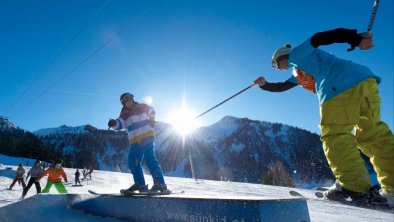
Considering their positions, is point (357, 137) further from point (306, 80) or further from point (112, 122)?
point (112, 122)

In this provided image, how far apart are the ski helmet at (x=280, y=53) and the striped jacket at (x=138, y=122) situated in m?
2.78

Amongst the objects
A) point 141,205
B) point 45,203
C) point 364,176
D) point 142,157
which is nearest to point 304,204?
point 364,176

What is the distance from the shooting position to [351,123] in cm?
263

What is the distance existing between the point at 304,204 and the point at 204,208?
810mm

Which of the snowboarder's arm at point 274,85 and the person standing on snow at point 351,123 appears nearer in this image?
the person standing on snow at point 351,123

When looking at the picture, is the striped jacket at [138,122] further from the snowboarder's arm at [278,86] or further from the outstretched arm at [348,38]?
the outstretched arm at [348,38]

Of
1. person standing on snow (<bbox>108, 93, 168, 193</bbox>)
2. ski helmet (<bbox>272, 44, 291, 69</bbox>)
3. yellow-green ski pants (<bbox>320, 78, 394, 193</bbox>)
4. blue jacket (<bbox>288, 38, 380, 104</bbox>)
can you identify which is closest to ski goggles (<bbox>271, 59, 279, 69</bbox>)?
ski helmet (<bbox>272, 44, 291, 69</bbox>)

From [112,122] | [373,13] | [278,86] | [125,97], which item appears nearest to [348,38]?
[373,13]

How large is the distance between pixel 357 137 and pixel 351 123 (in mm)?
208

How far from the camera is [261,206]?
2275 mm

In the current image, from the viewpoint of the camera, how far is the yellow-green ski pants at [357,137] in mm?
2562

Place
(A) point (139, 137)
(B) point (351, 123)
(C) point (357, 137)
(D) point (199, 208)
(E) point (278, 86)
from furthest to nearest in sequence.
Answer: (A) point (139, 137) < (E) point (278, 86) < (D) point (199, 208) < (C) point (357, 137) < (B) point (351, 123)

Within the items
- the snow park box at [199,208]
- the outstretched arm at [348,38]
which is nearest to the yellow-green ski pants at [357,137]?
the outstretched arm at [348,38]

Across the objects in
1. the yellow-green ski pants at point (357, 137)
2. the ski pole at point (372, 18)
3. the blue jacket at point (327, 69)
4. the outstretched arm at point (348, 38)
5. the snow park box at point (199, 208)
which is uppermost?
the ski pole at point (372, 18)
